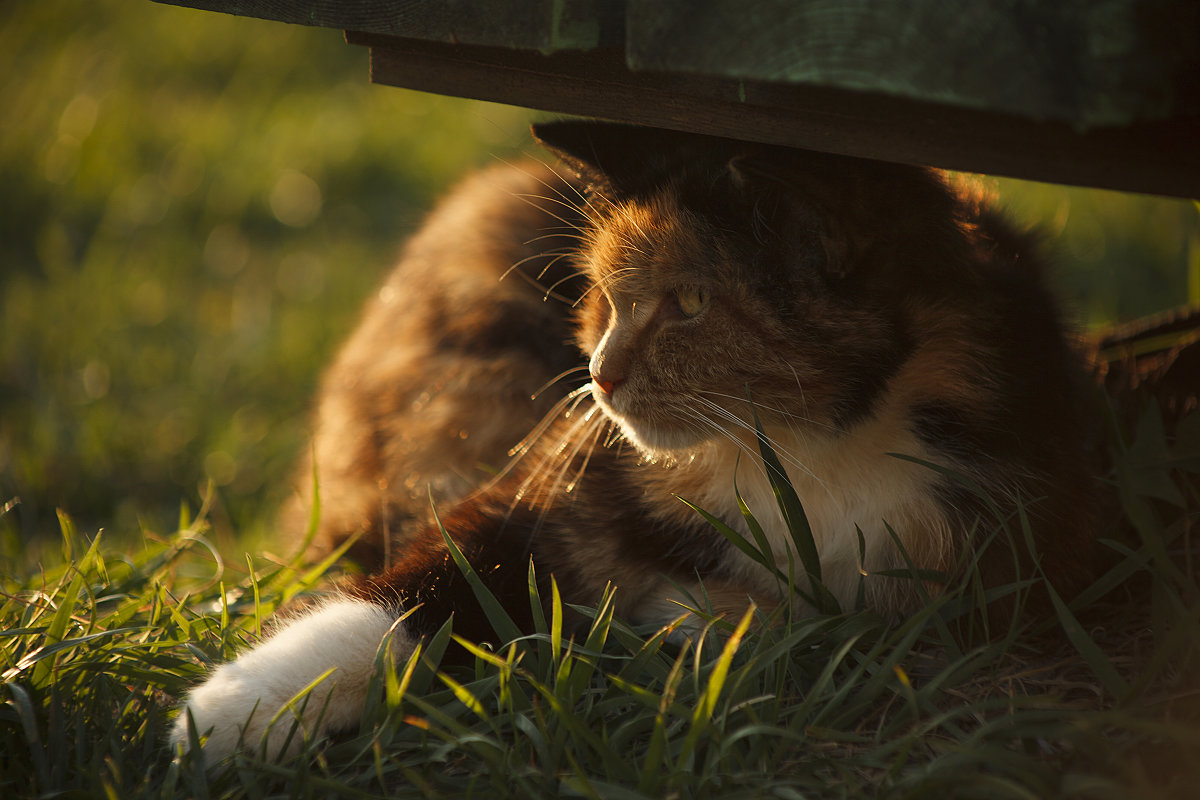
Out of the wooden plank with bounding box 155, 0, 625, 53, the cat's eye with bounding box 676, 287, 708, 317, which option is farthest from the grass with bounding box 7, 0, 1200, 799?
the wooden plank with bounding box 155, 0, 625, 53

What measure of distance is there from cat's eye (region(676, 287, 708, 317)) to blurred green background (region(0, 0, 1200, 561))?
735 millimetres

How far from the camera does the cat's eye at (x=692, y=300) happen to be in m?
1.55

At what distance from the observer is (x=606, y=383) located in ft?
5.32

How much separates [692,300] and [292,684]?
0.95 meters

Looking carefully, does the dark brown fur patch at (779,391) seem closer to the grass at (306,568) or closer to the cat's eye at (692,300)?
the cat's eye at (692,300)

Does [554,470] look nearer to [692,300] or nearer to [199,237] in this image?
[692,300]

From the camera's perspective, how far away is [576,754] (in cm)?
134

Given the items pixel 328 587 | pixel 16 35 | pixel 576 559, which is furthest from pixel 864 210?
pixel 16 35

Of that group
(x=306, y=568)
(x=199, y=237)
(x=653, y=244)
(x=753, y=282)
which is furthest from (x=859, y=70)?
(x=199, y=237)

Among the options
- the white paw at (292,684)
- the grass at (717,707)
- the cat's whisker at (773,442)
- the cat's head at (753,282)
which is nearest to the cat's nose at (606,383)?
the cat's head at (753,282)

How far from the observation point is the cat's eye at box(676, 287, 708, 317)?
1.55 m

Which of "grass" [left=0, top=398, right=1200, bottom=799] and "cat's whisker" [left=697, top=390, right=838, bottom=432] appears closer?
"grass" [left=0, top=398, right=1200, bottom=799]

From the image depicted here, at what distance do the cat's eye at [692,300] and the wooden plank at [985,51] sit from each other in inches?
17.6

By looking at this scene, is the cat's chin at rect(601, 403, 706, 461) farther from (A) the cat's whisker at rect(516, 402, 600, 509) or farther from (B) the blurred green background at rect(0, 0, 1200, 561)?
(B) the blurred green background at rect(0, 0, 1200, 561)
